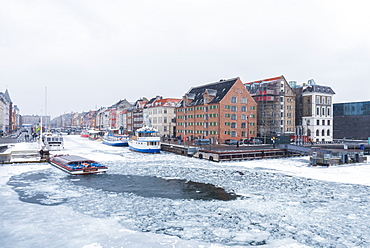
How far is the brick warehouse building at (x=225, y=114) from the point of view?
2645 inches

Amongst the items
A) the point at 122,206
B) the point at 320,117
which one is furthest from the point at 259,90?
the point at 122,206

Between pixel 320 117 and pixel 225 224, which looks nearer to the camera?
pixel 225 224

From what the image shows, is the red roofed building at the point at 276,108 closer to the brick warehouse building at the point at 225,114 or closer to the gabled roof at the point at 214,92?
the brick warehouse building at the point at 225,114

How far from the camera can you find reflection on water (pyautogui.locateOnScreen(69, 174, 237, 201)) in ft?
77.0

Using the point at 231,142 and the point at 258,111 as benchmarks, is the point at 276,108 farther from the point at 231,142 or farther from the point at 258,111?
the point at 231,142

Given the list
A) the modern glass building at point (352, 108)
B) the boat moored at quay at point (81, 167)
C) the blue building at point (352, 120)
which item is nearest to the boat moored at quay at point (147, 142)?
the boat moored at quay at point (81, 167)

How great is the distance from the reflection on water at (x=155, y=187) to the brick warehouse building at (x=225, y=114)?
3840 cm

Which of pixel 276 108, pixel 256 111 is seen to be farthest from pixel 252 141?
pixel 276 108

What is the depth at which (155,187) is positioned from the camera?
26375mm

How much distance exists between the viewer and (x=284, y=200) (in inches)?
861

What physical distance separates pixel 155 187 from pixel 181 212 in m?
7.95

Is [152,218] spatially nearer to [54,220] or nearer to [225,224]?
[225,224]

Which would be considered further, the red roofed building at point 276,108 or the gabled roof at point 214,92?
the red roofed building at point 276,108

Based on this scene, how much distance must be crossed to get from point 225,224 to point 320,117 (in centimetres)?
6902
